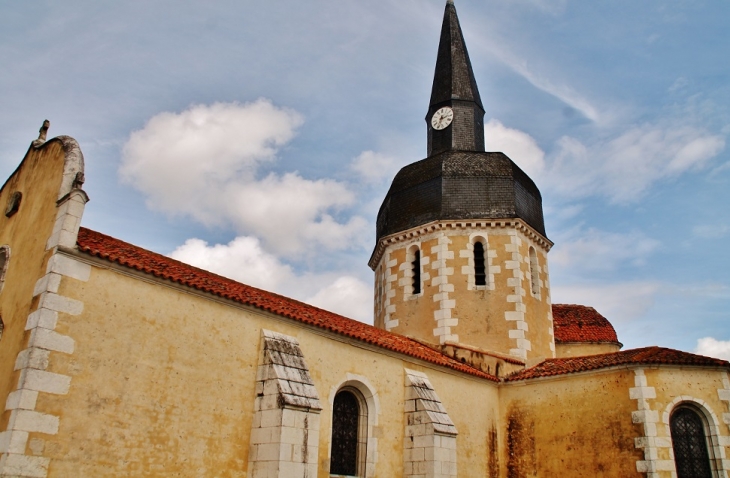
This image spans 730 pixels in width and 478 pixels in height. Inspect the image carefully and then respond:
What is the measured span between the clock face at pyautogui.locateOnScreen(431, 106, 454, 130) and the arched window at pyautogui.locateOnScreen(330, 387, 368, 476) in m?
11.3

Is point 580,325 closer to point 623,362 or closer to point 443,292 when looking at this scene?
point 443,292

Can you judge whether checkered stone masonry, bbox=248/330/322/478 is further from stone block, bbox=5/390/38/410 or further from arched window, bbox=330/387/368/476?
stone block, bbox=5/390/38/410

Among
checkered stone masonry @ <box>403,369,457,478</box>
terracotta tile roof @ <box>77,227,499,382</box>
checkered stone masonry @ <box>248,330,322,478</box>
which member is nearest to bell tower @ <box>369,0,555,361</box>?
terracotta tile roof @ <box>77,227,499,382</box>

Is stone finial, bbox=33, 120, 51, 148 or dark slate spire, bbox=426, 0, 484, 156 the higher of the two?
dark slate spire, bbox=426, 0, 484, 156

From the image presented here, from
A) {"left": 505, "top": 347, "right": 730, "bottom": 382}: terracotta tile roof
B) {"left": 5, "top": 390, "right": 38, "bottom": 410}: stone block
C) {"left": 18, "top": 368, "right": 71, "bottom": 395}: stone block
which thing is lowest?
{"left": 5, "top": 390, "right": 38, "bottom": 410}: stone block

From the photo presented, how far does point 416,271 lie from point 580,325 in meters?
6.56

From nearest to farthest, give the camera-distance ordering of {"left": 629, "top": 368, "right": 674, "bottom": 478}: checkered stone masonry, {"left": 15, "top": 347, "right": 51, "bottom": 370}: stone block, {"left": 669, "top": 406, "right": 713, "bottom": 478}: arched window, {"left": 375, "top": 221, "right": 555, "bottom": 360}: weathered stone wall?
{"left": 15, "top": 347, "right": 51, "bottom": 370}: stone block, {"left": 629, "top": 368, "right": 674, "bottom": 478}: checkered stone masonry, {"left": 669, "top": 406, "right": 713, "bottom": 478}: arched window, {"left": 375, "top": 221, "right": 555, "bottom": 360}: weathered stone wall

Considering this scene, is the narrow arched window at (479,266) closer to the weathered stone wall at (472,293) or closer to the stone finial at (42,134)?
the weathered stone wall at (472,293)

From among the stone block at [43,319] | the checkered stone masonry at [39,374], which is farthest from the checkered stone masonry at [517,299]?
the stone block at [43,319]

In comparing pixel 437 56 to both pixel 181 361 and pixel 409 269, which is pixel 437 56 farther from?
pixel 181 361

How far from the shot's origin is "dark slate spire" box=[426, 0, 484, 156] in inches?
833

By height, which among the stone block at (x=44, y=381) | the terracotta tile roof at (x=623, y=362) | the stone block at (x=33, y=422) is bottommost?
the stone block at (x=33, y=422)

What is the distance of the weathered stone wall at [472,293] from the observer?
1795cm

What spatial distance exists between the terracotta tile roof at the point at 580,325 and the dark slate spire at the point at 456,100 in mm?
6686
